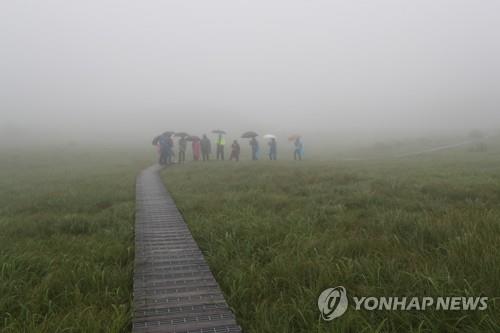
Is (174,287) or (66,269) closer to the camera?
(174,287)

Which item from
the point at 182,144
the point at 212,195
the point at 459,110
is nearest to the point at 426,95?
the point at 459,110

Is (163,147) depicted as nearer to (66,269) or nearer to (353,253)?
(66,269)

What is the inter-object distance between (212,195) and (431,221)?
20.8ft

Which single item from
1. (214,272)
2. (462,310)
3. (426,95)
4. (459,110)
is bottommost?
(214,272)

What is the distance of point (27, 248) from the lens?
554cm

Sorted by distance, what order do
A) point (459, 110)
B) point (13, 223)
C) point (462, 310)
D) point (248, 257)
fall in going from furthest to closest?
point (459, 110), point (13, 223), point (248, 257), point (462, 310)

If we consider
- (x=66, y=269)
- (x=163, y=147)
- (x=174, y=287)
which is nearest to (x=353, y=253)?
(x=174, y=287)

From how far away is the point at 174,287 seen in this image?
14.0 feet

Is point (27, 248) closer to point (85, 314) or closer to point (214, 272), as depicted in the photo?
point (85, 314)

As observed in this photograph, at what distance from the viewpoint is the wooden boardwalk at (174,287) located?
3432 millimetres

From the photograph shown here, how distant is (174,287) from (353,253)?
2.75m

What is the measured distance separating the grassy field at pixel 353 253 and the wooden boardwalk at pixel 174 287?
0.74 feet

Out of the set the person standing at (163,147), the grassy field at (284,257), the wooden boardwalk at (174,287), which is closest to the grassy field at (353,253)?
the grassy field at (284,257)

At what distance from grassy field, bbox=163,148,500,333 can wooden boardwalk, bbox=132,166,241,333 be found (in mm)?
224
